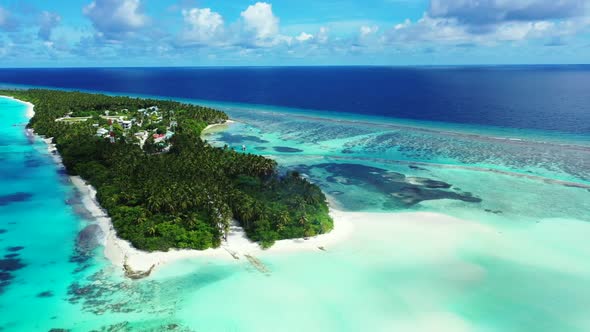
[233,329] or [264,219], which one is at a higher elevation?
[264,219]

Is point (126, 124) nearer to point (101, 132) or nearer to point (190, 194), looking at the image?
point (101, 132)

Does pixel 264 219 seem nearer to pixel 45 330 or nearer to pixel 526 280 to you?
pixel 45 330

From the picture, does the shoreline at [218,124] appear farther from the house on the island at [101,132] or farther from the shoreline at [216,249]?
the shoreline at [216,249]

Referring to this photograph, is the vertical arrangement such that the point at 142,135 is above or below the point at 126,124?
below

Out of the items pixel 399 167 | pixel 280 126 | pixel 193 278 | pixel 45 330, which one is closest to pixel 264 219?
pixel 193 278

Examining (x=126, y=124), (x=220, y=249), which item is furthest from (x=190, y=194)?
(x=126, y=124)
